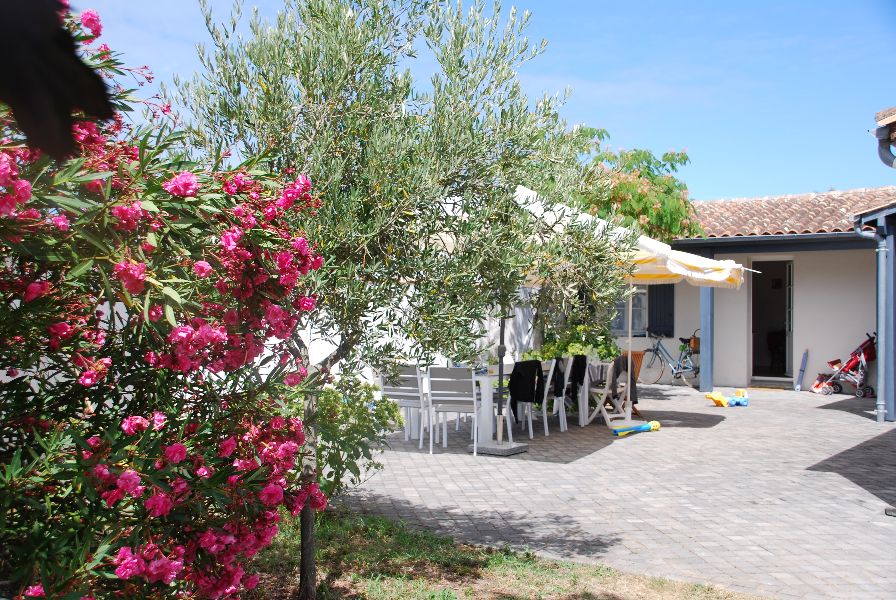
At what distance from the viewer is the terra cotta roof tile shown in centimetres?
1608

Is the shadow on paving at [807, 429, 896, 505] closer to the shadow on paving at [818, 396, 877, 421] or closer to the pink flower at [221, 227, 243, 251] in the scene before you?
the shadow on paving at [818, 396, 877, 421]

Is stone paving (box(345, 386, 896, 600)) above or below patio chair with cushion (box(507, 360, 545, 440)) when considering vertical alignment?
below

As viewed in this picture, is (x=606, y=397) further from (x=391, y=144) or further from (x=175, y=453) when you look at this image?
(x=175, y=453)

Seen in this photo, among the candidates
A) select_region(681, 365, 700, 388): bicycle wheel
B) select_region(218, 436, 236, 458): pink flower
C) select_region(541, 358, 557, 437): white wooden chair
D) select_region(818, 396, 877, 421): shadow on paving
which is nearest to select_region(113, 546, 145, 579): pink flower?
select_region(218, 436, 236, 458): pink flower

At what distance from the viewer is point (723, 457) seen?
952 centimetres

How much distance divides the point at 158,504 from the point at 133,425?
1.00 feet

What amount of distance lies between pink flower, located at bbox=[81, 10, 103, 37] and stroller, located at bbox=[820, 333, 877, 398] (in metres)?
15.4

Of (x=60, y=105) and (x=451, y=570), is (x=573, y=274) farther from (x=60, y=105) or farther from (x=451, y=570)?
(x=60, y=105)

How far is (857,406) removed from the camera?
556 inches

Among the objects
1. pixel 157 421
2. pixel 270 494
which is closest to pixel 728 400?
pixel 270 494

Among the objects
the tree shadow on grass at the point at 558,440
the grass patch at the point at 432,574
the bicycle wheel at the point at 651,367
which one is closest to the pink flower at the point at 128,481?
the grass patch at the point at 432,574

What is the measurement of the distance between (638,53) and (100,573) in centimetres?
423

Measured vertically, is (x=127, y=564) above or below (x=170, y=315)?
below

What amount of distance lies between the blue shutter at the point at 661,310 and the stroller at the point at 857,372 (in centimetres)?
339
